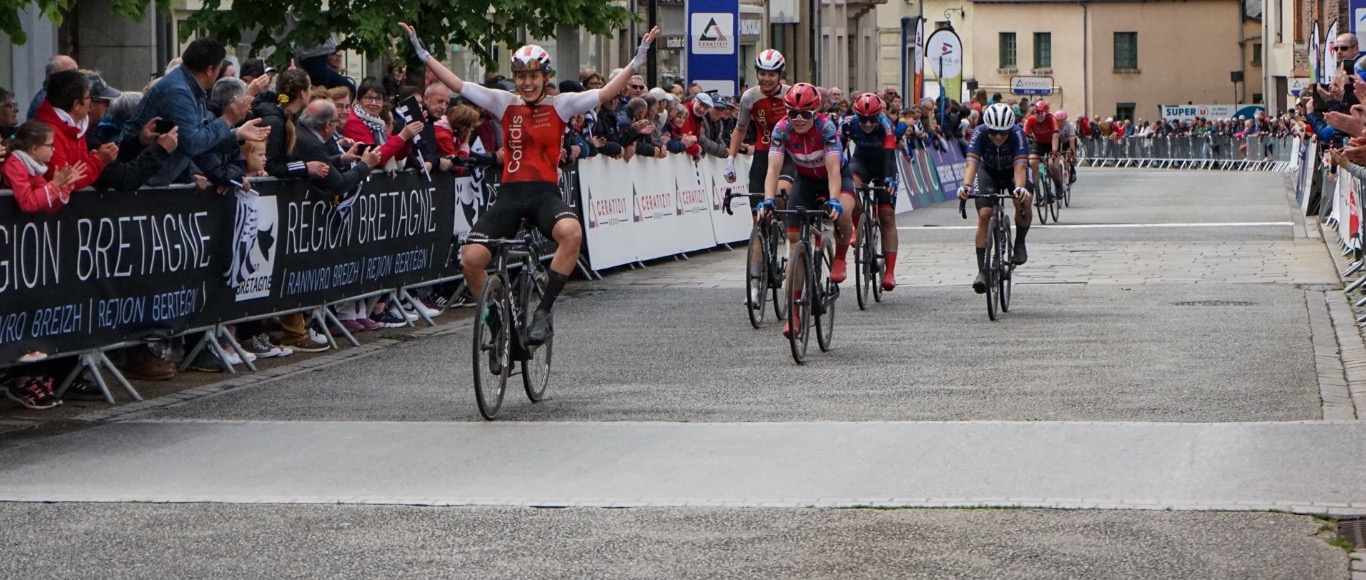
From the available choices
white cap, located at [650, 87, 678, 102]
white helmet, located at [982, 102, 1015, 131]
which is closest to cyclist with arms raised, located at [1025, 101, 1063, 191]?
white cap, located at [650, 87, 678, 102]

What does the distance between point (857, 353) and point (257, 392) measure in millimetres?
3768

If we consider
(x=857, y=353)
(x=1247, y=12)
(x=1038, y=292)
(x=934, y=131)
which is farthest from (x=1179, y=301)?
(x=1247, y=12)

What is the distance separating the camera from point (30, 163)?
35.3 feet

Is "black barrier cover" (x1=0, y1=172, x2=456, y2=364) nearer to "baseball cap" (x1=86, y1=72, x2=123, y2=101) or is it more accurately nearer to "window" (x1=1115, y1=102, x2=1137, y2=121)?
"baseball cap" (x1=86, y1=72, x2=123, y2=101)

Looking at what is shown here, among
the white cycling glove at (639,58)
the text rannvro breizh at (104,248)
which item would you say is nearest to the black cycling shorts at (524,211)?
the white cycling glove at (639,58)

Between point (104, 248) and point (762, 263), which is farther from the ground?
point (104, 248)

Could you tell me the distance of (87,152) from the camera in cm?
1149

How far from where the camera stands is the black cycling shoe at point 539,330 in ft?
35.3

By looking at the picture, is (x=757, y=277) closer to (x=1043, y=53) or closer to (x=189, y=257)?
(x=189, y=257)

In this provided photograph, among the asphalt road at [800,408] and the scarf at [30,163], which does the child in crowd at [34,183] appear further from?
the asphalt road at [800,408]

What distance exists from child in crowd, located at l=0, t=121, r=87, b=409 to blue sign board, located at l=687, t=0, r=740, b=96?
47.6 feet

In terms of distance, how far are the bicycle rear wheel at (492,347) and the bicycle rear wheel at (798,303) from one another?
2508 mm

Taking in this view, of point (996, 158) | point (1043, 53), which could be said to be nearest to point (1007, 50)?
point (1043, 53)

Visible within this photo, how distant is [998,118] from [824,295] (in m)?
3.27
